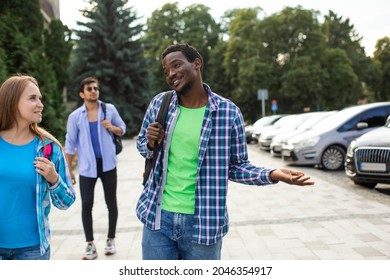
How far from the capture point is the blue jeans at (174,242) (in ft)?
7.39

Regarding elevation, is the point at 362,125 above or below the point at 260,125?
above

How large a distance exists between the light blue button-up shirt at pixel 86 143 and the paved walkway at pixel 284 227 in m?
0.92

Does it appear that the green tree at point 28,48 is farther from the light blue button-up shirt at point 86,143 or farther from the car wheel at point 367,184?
the car wheel at point 367,184

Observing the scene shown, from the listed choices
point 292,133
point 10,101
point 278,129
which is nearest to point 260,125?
point 278,129

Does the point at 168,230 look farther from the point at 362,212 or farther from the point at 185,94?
the point at 362,212

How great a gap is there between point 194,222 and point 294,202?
4.89 meters

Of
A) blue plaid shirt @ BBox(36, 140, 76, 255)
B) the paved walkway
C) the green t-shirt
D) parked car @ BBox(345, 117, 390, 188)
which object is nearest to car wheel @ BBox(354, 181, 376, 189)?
parked car @ BBox(345, 117, 390, 188)

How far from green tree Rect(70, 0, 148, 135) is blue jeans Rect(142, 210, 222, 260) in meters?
26.8

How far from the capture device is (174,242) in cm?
231

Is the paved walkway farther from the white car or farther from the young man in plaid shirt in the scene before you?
the white car

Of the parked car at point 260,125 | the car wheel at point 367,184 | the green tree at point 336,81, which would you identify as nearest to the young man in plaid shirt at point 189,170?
the car wheel at point 367,184

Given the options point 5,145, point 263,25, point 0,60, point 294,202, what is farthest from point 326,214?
point 263,25

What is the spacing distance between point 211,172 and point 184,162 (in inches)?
5.6

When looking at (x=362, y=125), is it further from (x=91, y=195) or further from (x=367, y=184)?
(x=91, y=195)
